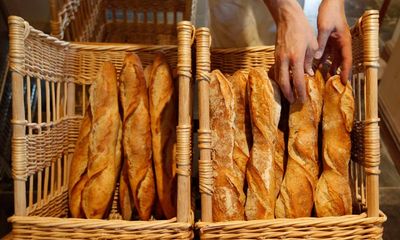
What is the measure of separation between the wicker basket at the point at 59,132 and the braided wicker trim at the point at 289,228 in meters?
0.06

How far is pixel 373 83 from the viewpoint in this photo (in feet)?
2.80

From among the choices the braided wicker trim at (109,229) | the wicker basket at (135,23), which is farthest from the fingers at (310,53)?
the wicker basket at (135,23)

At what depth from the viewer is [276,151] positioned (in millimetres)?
961

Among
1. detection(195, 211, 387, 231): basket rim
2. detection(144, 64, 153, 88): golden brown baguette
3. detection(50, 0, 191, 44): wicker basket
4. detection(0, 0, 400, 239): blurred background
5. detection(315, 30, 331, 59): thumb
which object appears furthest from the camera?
detection(50, 0, 191, 44): wicker basket

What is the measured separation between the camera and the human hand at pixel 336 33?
907 millimetres

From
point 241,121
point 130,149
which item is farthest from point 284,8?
point 130,149

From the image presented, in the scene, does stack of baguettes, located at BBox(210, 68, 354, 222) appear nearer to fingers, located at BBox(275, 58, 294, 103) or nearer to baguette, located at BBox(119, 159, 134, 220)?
fingers, located at BBox(275, 58, 294, 103)

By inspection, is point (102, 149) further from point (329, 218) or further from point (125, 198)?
point (329, 218)

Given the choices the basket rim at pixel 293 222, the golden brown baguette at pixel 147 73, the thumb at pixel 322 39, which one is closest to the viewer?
the basket rim at pixel 293 222

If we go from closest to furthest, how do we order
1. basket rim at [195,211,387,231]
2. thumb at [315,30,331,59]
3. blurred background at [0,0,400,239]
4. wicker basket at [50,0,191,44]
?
basket rim at [195,211,387,231] < thumb at [315,30,331,59] < blurred background at [0,0,400,239] < wicker basket at [50,0,191,44]

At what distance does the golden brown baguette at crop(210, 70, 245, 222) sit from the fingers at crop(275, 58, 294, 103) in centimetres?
12

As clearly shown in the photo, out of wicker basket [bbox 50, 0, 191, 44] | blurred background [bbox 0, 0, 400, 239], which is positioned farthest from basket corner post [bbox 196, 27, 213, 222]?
wicker basket [bbox 50, 0, 191, 44]

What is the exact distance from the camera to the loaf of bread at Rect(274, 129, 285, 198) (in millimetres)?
918

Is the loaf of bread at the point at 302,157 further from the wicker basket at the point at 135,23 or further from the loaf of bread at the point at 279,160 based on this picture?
the wicker basket at the point at 135,23
